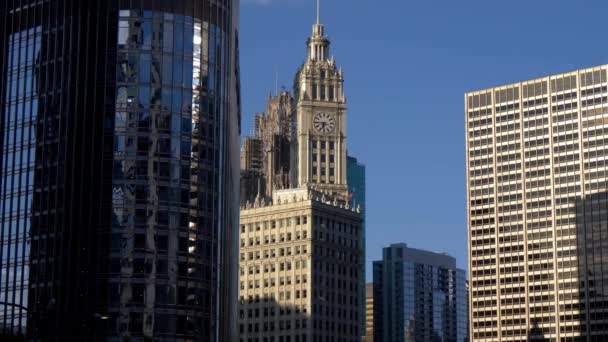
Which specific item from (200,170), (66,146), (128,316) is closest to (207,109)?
(200,170)

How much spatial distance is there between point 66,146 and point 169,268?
1881 cm

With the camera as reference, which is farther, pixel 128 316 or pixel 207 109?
pixel 207 109

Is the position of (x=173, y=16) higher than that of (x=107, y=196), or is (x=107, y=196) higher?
(x=173, y=16)

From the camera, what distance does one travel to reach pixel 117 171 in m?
145

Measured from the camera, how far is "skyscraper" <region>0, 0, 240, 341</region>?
142 m

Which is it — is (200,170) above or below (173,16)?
below

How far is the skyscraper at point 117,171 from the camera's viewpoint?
5595 inches

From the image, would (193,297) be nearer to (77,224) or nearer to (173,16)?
(77,224)

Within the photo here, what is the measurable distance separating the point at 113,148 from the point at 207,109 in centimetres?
1172

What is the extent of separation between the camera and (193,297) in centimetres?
14425

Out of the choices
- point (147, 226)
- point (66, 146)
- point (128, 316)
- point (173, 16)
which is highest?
point (173, 16)

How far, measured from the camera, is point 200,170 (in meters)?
148

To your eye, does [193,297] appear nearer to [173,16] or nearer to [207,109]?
[207,109]

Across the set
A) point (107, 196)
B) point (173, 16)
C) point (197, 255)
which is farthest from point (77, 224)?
point (173, 16)
